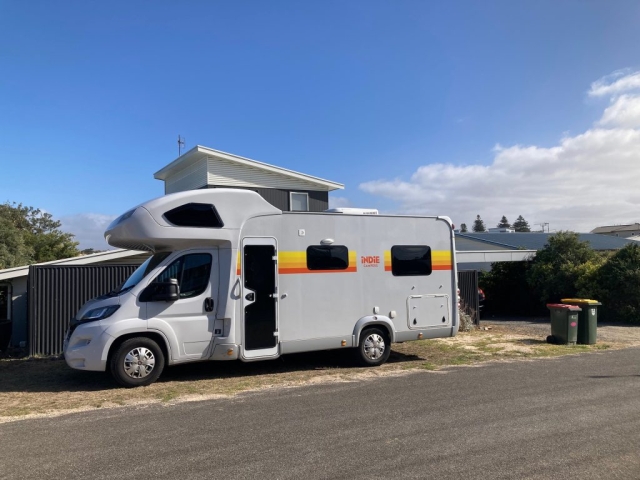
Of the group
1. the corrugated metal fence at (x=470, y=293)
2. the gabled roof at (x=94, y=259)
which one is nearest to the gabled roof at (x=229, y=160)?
the gabled roof at (x=94, y=259)

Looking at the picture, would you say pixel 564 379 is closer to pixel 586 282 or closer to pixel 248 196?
pixel 248 196

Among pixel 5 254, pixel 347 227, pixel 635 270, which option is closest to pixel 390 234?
pixel 347 227

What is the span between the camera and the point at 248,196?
8562mm

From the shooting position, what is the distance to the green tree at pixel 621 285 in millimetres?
16406

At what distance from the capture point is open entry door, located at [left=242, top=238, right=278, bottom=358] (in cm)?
835

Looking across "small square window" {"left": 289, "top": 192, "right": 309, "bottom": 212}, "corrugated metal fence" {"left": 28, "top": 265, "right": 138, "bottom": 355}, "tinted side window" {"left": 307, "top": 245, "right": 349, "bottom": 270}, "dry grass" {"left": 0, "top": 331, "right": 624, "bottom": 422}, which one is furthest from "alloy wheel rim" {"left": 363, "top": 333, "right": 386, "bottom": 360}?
"small square window" {"left": 289, "top": 192, "right": 309, "bottom": 212}

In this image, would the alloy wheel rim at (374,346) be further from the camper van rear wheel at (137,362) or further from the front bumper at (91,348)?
the front bumper at (91,348)

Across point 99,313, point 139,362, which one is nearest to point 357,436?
point 139,362

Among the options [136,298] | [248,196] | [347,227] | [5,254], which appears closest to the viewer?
[136,298]

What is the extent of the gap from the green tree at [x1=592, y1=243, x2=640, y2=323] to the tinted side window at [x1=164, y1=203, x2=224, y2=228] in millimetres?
14226

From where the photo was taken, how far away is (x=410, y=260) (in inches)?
385

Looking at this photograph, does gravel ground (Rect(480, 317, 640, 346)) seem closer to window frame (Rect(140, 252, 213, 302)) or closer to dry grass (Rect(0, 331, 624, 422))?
dry grass (Rect(0, 331, 624, 422))

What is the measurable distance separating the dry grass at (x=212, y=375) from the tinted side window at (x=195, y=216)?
8.24ft

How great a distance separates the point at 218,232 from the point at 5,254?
22341mm
